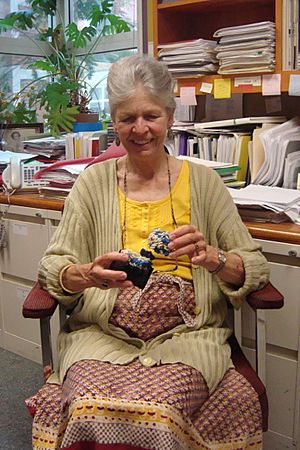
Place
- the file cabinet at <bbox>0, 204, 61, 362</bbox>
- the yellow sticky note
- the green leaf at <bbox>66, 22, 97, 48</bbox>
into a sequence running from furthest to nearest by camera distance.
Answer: the green leaf at <bbox>66, 22, 97, 48</bbox> < the file cabinet at <bbox>0, 204, 61, 362</bbox> < the yellow sticky note

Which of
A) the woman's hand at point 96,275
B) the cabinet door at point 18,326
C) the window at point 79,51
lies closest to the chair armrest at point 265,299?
the woman's hand at point 96,275

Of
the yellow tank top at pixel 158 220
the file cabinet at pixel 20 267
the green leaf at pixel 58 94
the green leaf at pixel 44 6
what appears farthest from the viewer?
the green leaf at pixel 44 6

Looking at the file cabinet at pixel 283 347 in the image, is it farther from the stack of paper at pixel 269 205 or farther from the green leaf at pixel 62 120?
the green leaf at pixel 62 120

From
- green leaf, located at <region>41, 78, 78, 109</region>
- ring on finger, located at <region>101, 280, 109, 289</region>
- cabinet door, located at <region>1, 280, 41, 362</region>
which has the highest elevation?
green leaf, located at <region>41, 78, 78, 109</region>

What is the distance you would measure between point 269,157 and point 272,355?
0.74 metres

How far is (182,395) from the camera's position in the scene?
1.36 metres

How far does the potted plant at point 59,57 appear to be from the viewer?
326 cm

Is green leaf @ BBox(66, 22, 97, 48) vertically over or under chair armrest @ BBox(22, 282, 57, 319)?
over

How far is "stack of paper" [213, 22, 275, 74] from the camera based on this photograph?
82.0 inches

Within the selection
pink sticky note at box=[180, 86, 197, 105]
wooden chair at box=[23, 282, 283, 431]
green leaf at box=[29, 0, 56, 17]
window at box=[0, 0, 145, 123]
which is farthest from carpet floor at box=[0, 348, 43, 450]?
green leaf at box=[29, 0, 56, 17]

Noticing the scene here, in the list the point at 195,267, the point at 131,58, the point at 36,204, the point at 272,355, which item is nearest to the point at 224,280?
the point at 195,267

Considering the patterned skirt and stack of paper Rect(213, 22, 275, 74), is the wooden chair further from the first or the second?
stack of paper Rect(213, 22, 275, 74)

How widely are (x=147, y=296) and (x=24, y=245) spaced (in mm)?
1111

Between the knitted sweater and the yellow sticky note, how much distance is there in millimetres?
608
